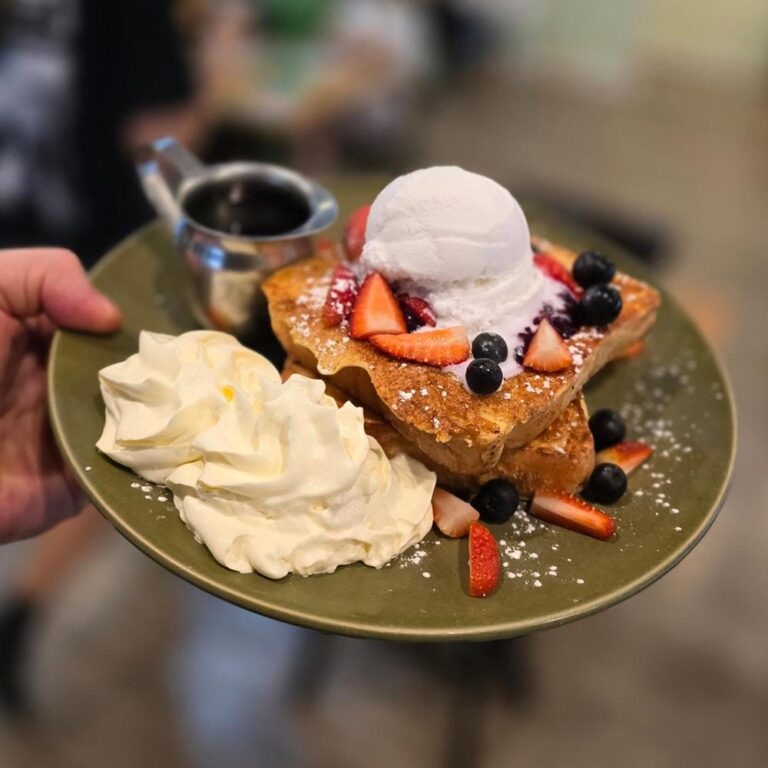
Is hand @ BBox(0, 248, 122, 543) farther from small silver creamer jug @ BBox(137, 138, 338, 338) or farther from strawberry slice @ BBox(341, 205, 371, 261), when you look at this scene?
strawberry slice @ BBox(341, 205, 371, 261)

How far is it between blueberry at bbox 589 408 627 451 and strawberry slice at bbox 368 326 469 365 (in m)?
0.32

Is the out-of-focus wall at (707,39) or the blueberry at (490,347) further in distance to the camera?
the out-of-focus wall at (707,39)

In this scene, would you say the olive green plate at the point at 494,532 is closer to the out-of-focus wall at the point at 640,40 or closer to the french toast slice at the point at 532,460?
the french toast slice at the point at 532,460

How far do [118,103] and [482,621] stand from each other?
2.28m

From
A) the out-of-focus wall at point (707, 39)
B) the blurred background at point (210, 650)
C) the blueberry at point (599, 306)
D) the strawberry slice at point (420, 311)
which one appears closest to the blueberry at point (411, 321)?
the strawberry slice at point (420, 311)

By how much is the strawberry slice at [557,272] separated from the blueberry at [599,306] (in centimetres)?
6

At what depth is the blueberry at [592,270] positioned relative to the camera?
5.32 ft

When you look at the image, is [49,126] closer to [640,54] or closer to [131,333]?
[131,333]

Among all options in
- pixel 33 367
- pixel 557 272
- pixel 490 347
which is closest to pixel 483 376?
pixel 490 347

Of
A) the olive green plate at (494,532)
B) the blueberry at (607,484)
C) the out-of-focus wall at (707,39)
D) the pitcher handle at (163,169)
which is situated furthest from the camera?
the out-of-focus wall at (707,39)

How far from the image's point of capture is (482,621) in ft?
3.92

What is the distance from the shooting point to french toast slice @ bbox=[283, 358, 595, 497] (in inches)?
56.0

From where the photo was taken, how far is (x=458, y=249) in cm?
143

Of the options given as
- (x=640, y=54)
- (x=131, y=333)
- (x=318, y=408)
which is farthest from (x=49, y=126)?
(x=640, y=54)
